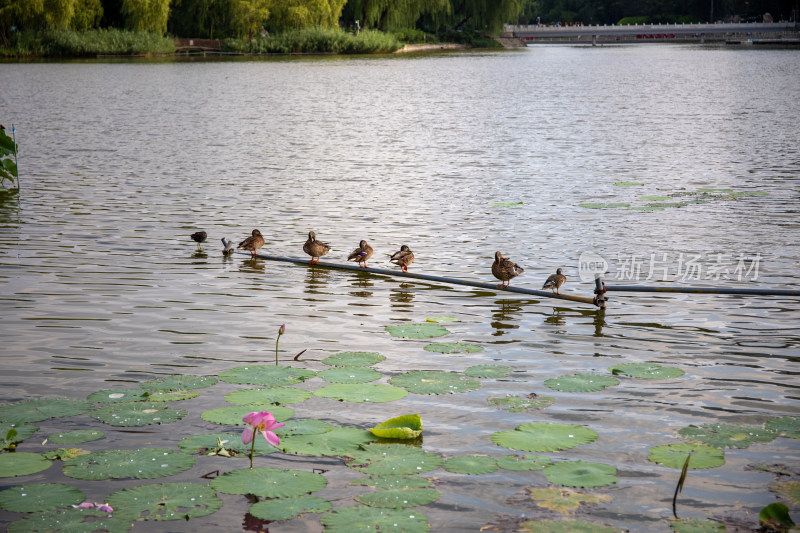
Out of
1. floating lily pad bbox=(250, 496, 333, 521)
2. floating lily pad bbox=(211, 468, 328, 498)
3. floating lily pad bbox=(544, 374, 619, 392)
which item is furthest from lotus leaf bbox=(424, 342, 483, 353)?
floating lily pad bbox=(250, 496, 333, 521)

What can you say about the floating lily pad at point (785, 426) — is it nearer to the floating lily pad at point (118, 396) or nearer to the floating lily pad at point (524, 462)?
the floating lily pad at point (524, 462)

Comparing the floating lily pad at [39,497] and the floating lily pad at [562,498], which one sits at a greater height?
the floating lily pad at [562,498]

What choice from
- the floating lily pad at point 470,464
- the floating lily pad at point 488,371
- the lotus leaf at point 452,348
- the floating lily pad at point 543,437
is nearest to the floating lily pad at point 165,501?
the floating lily pad at point 470,464

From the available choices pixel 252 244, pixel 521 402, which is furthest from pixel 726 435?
pixel 252 244

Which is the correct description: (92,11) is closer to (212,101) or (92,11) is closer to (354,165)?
(212,101)

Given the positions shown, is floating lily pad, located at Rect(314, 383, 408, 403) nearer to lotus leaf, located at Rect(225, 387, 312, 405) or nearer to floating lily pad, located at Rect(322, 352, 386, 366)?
lotus leaf, located at Rect(225, 387, 312, 405)

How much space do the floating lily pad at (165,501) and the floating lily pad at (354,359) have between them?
7.09 ft

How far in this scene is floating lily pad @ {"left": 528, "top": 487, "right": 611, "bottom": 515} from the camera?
441 cm

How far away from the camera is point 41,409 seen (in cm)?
567

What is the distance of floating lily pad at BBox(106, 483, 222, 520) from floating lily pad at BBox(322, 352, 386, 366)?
7.09 ft

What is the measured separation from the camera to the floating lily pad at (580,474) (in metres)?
4.65

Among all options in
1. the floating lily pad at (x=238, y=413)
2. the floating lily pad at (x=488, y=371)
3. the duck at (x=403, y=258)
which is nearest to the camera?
the floating lily pad at (x=238, y=413)

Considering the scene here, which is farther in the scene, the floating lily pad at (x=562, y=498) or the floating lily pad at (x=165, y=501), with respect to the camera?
the floating lily pad at (x=562, y=498)

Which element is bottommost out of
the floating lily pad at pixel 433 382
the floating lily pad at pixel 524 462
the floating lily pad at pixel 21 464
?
the floating lily pad at pixel 21 464
